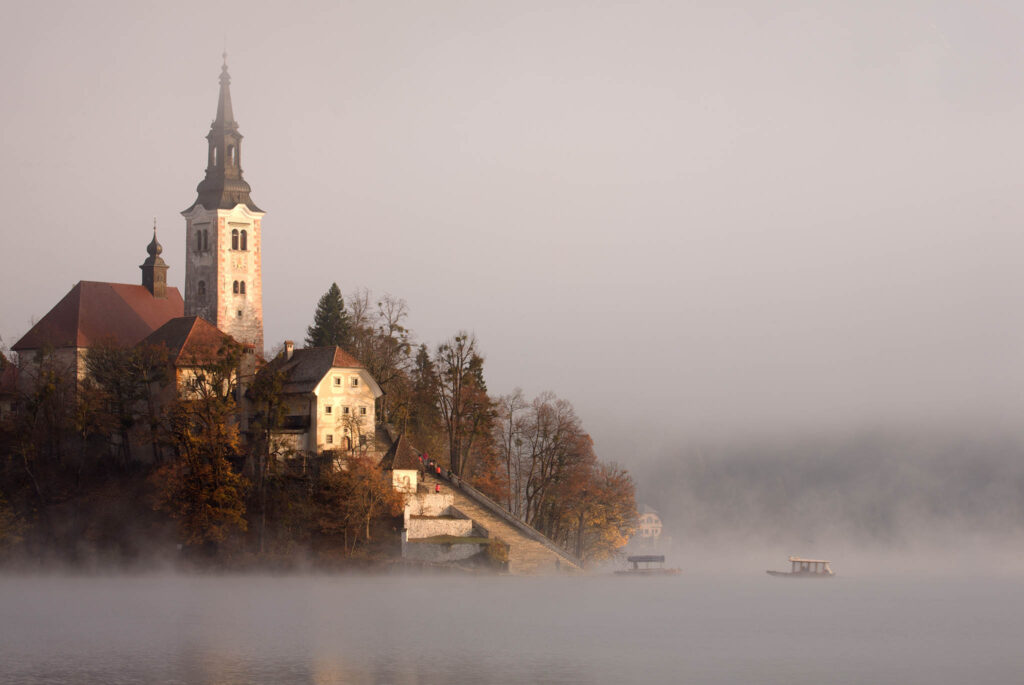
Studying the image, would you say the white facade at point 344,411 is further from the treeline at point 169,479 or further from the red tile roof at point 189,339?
the red tile roof at point 189,339

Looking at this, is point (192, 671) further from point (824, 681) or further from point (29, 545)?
point (29, 545)

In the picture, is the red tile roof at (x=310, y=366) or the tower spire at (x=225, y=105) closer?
the red tile roof at (x=310, y=366)

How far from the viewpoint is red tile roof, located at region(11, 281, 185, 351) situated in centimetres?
8619

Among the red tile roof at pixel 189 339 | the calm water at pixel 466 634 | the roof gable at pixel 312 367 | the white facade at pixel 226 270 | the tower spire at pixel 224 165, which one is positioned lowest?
the calm water at pixel 466 634

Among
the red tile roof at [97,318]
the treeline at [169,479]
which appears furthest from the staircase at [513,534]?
the red tile roof at [97,318]

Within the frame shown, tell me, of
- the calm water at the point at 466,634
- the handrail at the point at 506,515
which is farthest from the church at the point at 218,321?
the calm water at the point at 466,634

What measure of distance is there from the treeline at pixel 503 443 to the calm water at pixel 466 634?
34.4ft

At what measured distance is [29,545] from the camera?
75375 mm

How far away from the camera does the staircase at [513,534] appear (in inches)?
2995

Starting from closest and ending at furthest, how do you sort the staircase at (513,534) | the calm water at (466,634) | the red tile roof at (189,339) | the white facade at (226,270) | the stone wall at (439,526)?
the calm water at (466,634), the stone wall at (439,526), the staircase at (513,534), the red tile roof at (189,339), the white facade at (226,270)

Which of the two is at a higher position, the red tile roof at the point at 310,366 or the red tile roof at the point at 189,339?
the red tile roof at the point at 189,339

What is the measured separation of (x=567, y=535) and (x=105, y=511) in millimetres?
32092

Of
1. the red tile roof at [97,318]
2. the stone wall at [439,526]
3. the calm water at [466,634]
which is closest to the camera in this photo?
the calm water at [466,634]

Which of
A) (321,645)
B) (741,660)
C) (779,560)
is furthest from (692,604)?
(779,560)
